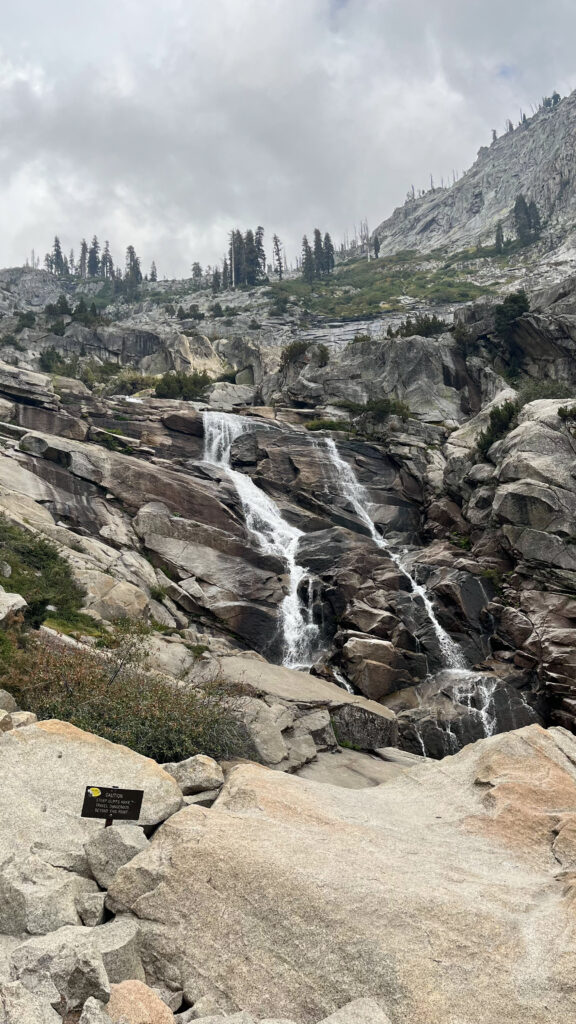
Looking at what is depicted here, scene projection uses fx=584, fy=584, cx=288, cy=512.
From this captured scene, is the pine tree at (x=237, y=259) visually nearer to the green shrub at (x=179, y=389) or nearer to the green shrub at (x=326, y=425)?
the green shrub at (x=179, y=389)

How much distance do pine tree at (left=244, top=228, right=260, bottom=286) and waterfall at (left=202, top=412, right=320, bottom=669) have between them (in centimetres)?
8460

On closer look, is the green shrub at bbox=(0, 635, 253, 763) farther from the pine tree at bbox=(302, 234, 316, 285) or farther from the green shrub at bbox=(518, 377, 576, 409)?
the pine tree at bbox=(302, 234, 316, 285)

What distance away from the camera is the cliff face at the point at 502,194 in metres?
128

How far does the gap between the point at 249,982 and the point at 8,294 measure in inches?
5567

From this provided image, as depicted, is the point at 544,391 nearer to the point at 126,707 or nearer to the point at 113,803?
the point at 126,707

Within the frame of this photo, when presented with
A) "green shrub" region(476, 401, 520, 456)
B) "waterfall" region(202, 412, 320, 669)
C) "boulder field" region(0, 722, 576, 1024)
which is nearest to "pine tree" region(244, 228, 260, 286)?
"waterfall" region(202, 412, 320, 669)

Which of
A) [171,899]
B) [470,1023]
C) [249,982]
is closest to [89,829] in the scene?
[171,899]

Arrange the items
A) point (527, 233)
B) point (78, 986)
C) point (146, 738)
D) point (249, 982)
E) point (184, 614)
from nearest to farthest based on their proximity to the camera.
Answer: point (78, 986) → point (249, 982) → point (146, 738) → point (184, 614) → point (527, 233)

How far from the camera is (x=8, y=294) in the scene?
124 m

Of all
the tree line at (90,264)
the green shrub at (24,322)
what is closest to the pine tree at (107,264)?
the tree line at (90,264)

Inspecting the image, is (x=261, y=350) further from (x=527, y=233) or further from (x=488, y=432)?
(x=527, y=233)

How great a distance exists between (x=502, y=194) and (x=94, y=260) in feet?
364

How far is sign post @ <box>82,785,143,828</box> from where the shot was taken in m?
7.41

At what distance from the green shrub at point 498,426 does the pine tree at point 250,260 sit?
93.9 metres
